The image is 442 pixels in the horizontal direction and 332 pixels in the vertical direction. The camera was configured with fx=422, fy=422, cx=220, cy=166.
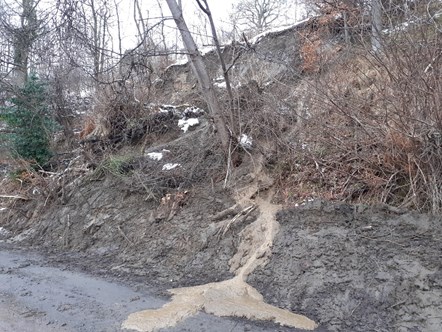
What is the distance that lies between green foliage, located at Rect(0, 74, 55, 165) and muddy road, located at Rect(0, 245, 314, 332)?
493cm

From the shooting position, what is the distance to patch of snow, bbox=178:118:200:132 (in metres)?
9.97

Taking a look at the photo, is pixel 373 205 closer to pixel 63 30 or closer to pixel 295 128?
pixel 295 128

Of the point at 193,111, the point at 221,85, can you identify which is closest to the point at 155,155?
the point at 193,111

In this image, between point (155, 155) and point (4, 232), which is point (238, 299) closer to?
point (155, 155)

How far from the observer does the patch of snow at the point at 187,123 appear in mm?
9973

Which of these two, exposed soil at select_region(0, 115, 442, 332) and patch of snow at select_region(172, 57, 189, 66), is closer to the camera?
exposed soil at select_region(0, 115, 442, 332)

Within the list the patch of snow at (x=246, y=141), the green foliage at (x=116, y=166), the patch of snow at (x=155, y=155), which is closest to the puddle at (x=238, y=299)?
the patch of snow at (x=246, y=141)

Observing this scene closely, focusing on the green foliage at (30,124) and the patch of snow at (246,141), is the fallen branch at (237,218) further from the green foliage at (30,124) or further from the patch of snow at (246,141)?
the green foliage at (30,124)

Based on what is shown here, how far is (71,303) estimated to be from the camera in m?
5.02

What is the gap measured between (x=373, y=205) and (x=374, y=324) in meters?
Answer: 1.74

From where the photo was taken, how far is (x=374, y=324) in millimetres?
4152

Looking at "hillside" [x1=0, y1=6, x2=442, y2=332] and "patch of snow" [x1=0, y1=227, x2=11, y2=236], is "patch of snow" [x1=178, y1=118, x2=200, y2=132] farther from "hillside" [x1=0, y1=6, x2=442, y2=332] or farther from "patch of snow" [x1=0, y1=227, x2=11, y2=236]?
"patch of snow" [x1=0, y1=227, x2=11, y2=236]

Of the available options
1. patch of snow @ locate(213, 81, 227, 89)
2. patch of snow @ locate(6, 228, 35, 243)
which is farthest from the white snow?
patch of snow @ locate(213, 81, 227, 89)

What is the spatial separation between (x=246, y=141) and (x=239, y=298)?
3455 millimetres
